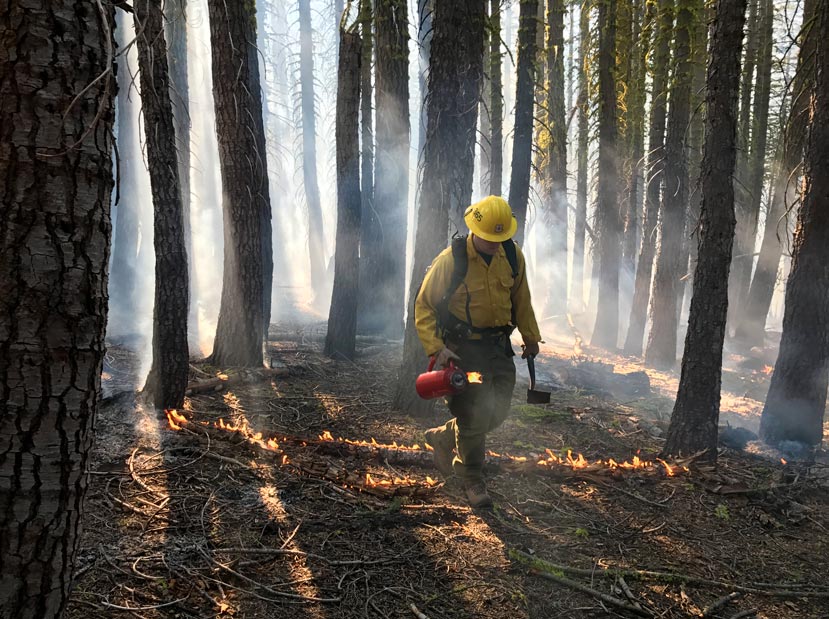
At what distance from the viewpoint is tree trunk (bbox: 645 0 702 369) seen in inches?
404

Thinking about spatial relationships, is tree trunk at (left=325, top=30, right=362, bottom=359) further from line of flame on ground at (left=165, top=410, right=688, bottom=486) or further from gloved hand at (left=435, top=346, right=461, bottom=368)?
gloved hand at (left=435, top=346, right=461, bottom=368)

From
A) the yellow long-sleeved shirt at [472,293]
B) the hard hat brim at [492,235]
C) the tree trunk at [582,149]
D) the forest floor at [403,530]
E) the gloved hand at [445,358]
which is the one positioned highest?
the tree trunk at [582,149]

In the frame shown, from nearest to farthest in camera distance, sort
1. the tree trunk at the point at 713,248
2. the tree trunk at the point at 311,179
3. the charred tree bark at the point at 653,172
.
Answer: the tree trunk at the point at 713,248 < the charred tree bark at the point at 653,172 < the tree trunk at the point at 311,179

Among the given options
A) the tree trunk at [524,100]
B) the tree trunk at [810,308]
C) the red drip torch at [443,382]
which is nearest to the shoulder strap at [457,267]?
the red drip torch at [443,382]

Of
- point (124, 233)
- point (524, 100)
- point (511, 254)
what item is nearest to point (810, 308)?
point (511, 254)

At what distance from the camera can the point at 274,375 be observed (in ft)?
25.5

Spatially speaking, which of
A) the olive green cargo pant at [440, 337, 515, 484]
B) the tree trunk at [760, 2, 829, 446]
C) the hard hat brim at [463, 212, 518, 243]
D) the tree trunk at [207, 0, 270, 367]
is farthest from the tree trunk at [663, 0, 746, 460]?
the tree trunk at [207, 0, 270, 367]

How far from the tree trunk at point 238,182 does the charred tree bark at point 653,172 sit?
25.1 ft

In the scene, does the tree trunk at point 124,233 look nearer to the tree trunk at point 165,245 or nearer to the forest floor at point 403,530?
the tree trunk at point 165,245

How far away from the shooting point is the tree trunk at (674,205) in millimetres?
10250

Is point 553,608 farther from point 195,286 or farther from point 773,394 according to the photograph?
point 195,286

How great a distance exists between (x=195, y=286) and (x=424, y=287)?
14698 mm

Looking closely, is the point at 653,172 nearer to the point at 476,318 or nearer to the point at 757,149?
the point at 757,149

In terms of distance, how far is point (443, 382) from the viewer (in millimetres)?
4055
